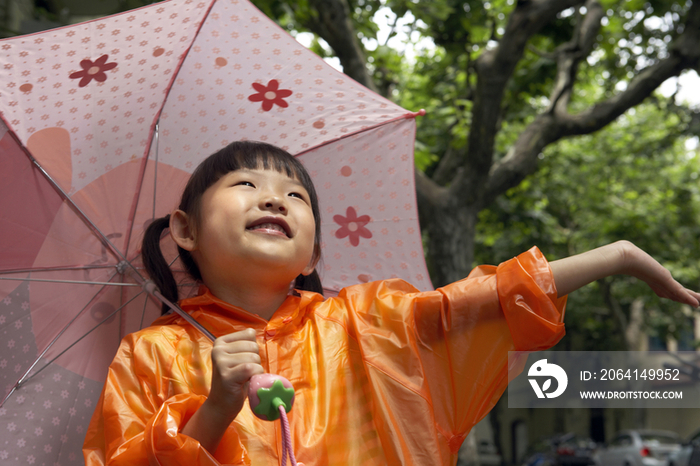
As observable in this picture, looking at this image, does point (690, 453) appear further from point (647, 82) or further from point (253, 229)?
point (253, 229)

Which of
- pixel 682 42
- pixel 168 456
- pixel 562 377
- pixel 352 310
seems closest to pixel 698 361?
pixel 682 42

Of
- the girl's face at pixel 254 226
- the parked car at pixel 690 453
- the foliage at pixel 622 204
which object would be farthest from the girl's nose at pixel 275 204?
the foliage at pixel 622 204

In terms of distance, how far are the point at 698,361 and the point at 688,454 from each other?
3.79 m

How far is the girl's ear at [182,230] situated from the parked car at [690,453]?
297 inches

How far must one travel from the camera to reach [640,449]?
14.0m

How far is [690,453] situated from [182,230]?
30.7 feet

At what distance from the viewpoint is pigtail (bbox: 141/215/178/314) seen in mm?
2078

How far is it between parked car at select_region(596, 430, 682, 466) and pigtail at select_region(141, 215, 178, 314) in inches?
539

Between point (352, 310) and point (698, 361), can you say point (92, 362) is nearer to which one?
point (352, 310)

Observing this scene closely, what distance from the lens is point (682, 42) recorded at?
5805 mm

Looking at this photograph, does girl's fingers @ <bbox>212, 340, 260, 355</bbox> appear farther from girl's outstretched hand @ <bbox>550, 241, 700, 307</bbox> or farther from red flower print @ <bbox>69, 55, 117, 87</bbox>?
red flower print @ <bbox>69, 55, 117, 87</bbox>

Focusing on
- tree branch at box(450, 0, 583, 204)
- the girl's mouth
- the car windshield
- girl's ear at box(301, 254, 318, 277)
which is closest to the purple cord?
the girl's mouth

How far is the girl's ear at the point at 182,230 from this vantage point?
1.95 meters

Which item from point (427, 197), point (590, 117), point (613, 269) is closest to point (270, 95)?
point (613, 269)
